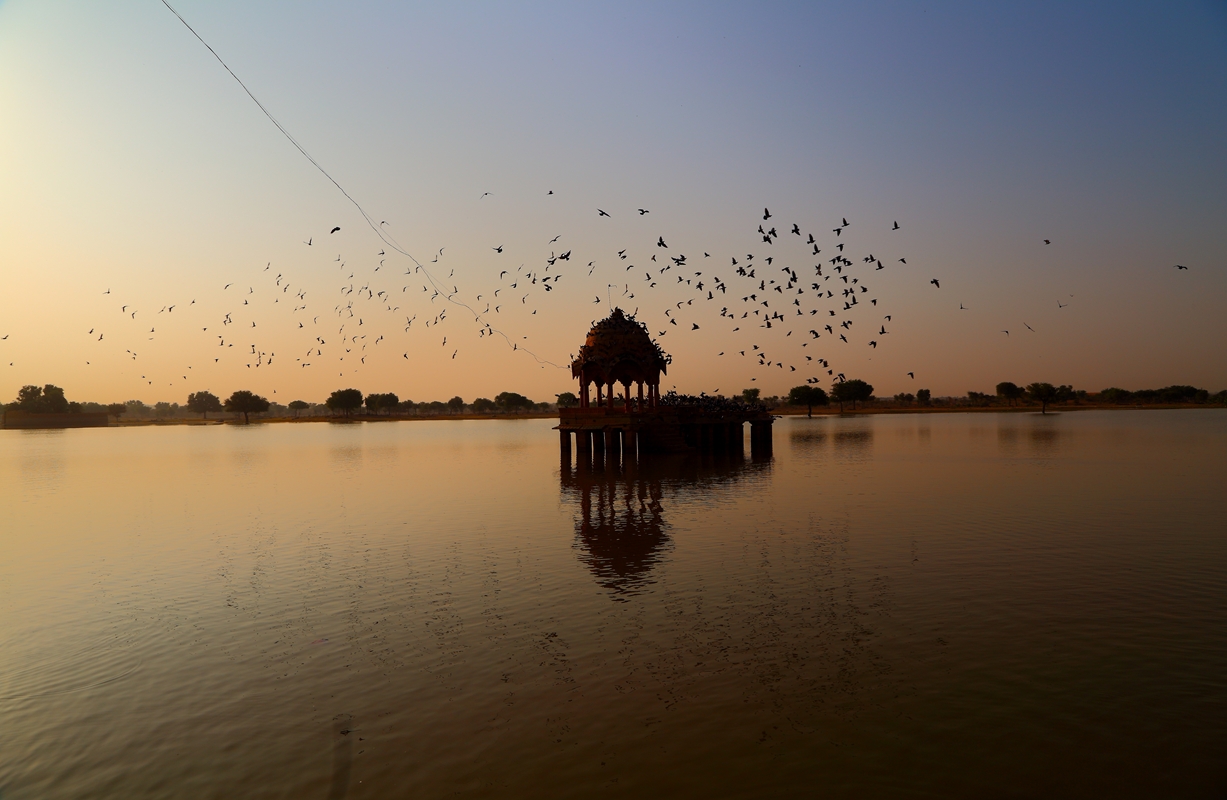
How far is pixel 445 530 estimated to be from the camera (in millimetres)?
26156

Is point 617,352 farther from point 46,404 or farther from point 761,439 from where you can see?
point 46,404

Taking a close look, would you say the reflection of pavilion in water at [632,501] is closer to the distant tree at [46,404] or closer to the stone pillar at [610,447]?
the stone pillar at [610,447]

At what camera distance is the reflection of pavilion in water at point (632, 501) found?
19.8 metres

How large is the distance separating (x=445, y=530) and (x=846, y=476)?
24592mm

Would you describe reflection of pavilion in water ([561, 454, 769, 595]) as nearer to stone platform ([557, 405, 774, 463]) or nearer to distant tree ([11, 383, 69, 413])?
stone platform ([557, 405, 774, 463])

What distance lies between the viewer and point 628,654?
12.7 meters

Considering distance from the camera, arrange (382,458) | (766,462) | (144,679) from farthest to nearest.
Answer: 1. (382,458)
2. (766,462)
3. (144,679)

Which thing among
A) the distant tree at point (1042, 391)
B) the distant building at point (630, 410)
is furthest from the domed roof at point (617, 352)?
the distant tree at point (1042, 391)

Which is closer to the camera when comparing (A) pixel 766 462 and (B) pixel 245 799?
(B) pixel 245 799

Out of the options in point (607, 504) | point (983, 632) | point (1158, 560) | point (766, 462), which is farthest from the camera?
point (766, 462)

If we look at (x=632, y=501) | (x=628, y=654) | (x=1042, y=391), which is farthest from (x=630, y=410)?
(x=1042, y=391)

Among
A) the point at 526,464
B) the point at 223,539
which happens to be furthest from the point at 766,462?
the point at 223,539

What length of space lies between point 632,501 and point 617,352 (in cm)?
2333

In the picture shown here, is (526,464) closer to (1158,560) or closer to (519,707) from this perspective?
(1158,560)
